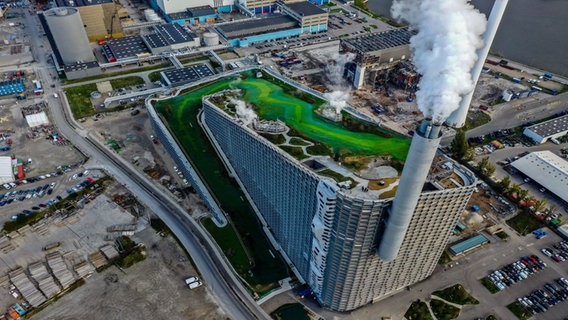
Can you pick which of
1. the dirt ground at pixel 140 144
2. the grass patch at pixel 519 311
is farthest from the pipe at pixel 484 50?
the dirt ground at pixel 140 144

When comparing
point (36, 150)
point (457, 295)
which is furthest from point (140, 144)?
point (457, 295)

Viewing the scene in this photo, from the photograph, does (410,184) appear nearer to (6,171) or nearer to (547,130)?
(547,130)

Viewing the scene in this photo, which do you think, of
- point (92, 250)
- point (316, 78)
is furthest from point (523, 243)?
point (92, 250)

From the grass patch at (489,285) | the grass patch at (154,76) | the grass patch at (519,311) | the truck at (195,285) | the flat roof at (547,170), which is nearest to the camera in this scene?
the grass patch at (519,311)

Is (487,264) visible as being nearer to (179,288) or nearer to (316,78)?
(179,288)

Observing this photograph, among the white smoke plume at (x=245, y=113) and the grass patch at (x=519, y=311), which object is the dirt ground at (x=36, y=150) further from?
the grass patch at (x=519, y=311)

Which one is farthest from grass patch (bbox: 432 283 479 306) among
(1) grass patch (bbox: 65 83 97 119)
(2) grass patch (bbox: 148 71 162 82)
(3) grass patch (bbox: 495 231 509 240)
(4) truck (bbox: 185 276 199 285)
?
(2) grass patch (bbox: 148 71 162 82)
